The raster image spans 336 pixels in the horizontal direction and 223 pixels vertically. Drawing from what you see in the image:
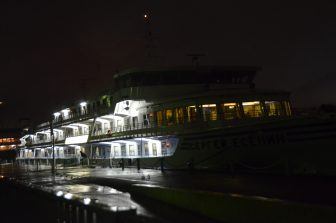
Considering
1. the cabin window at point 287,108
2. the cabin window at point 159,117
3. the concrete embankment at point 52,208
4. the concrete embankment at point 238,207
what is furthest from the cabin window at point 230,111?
the concrete embankment at point 52,208

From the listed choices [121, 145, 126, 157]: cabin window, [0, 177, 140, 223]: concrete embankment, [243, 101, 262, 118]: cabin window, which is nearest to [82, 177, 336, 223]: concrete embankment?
[0, 177, 140, 223]: concrete embankment

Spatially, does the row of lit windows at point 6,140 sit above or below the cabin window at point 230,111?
above

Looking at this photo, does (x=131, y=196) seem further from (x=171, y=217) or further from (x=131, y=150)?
(x=131, y=150)

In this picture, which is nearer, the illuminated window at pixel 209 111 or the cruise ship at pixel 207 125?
the cruise ship at pixel 207 125

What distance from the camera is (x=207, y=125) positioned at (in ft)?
88.1

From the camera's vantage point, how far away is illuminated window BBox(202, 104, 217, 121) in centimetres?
Result: 2773

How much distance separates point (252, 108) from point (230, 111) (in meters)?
1.79

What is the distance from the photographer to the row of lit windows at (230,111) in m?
27.4

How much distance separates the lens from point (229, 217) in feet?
36.7

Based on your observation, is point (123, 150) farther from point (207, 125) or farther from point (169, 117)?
point (207, 125)

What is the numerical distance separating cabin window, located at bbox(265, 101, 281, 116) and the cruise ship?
→ 0.07 metres

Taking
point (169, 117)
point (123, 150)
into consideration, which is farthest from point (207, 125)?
point (123, 150)

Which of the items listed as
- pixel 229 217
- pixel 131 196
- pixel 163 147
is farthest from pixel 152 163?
pixel 229 217

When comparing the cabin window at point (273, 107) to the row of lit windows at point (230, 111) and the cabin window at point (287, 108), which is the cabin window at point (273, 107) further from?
the cabin window at point (287, 108)
